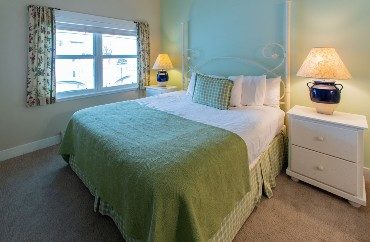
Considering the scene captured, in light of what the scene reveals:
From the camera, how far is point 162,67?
387cm

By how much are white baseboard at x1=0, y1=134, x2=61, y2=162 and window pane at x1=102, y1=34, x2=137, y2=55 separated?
1561 millimetres

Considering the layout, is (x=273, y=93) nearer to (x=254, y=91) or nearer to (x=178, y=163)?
(x=254, y=91)

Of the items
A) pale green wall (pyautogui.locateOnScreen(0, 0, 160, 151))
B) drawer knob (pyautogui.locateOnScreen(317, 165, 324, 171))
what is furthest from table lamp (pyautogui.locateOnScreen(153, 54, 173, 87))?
drawer knob (pyautogui.locateOnScreen(317, 165, 324, 171))

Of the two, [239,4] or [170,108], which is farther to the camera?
[239,4]

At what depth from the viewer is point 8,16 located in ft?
8.65

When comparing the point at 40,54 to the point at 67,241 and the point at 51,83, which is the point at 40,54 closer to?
the point at 51,83

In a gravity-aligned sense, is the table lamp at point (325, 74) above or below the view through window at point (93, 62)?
below

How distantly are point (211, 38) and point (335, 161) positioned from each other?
233 centimetres

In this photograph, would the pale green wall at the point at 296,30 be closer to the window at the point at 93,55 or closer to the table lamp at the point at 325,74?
the table lamp at the point at 325,74

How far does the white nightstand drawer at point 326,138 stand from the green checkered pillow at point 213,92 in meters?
0.71

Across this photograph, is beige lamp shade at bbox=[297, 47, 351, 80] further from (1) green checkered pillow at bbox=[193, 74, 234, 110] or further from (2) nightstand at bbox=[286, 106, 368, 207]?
(1) green checkered pillow at bbox=[193, 74, 234, 110]

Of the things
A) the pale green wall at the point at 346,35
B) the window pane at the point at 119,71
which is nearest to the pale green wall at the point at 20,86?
the window pane at the point at 119,71

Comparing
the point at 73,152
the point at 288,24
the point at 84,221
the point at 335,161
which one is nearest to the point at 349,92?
the point at 335,161

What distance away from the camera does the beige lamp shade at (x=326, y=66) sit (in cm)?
200
